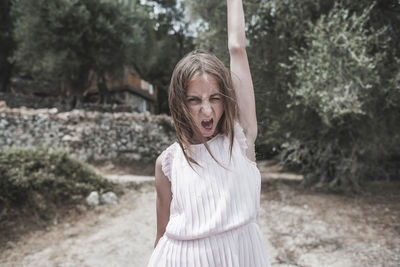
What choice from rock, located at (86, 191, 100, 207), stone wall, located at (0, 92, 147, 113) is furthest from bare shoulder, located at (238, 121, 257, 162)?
stone wall, located at (0, 92, 147, 113)

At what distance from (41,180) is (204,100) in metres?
5.35

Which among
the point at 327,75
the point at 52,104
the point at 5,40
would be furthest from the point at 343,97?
the point at 5,40

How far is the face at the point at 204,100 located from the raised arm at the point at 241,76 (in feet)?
0.49

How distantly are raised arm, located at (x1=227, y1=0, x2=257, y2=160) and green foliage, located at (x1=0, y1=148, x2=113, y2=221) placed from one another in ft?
16.1

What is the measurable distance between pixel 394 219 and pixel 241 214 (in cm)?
580

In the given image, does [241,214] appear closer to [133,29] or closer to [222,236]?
[222,236]

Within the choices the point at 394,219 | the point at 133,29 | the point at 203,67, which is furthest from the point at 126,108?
the point at 203,67

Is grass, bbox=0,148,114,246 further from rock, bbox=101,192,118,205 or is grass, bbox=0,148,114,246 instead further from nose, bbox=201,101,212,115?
nose, bbox=201,101,212,115

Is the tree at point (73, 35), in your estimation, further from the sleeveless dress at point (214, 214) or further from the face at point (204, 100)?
the sleeveless dress at point (214, 214)

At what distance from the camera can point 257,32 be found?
8.23 metres

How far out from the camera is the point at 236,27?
4.44 ft

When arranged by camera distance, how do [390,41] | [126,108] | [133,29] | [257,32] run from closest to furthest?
[390,41] → [257,32] → [133,29] → [126,108]

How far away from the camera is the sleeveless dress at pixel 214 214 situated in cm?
107

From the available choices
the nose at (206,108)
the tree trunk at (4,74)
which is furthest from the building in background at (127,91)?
the nose at (206,108)
